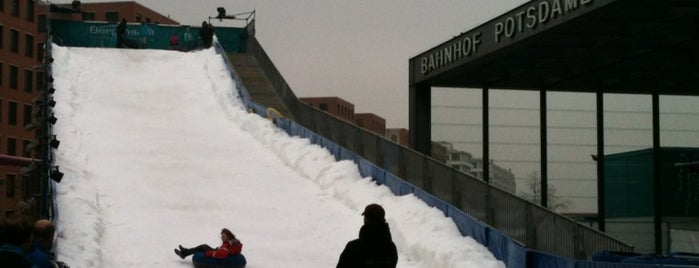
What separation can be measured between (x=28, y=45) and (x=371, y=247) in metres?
95.9

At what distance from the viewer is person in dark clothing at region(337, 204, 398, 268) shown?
8.14 metres

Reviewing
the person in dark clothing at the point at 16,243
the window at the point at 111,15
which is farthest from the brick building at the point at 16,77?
the person in dark clothing at the point at 16,243

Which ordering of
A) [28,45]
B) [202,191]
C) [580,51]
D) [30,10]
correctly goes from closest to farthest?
[202,191] < [580,51] < [28,45] < [30,10]

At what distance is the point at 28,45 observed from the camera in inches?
3907

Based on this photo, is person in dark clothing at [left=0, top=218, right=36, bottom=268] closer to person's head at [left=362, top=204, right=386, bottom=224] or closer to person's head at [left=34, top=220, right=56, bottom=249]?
person's head at [left=34, top=220, right=56, bottom=249]

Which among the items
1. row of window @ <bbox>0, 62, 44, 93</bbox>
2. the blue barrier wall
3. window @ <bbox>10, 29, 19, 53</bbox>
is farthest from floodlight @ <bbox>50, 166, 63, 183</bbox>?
window @ <bbox>10, 29, 19, 53</bbox>

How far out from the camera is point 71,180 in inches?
816

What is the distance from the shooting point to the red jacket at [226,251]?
608 inches

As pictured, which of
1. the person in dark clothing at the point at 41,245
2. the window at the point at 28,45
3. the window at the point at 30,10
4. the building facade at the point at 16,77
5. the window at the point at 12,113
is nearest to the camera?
the person in dark clothing at the point at 41,245

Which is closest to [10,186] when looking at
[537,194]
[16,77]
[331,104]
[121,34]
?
[16,77]

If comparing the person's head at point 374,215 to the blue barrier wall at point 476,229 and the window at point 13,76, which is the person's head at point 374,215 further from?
the window at point 13,76

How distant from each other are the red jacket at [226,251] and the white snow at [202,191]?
76cm

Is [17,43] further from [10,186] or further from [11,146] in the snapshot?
[10,186]

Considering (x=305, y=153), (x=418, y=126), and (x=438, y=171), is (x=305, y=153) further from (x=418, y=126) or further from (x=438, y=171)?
(x=418, y=126)
